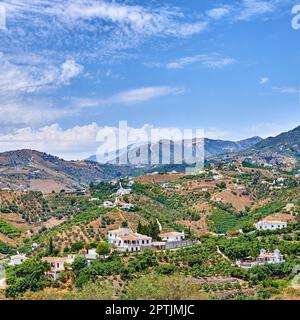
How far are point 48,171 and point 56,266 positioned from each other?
5767 centimetres

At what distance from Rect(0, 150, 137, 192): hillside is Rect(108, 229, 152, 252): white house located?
37.8 m

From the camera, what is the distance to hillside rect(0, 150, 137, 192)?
2325 inches

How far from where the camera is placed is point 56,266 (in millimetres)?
14812

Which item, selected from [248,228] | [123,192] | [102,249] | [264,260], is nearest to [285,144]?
[123,192]

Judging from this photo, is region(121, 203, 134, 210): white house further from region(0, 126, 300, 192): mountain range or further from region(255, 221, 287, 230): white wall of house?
region(0, 126, 300, 192): mountain range

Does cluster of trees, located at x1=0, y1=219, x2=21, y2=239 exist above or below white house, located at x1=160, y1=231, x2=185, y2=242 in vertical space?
below

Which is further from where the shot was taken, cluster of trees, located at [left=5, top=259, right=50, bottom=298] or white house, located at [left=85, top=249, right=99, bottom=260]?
white house, located at [left=85, top=249, right=99, bottom=260]

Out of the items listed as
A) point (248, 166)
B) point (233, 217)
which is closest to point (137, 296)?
point (233, 217)

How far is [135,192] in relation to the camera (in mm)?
27641

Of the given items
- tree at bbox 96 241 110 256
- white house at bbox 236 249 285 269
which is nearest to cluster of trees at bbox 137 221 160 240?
tree at bbox 96 241 110 256

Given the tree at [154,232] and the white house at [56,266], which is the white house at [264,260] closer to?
the tree at [154,232]

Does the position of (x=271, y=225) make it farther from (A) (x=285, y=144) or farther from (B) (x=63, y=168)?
(B) (x=63, y=168)

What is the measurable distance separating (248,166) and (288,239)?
74.2 ft
